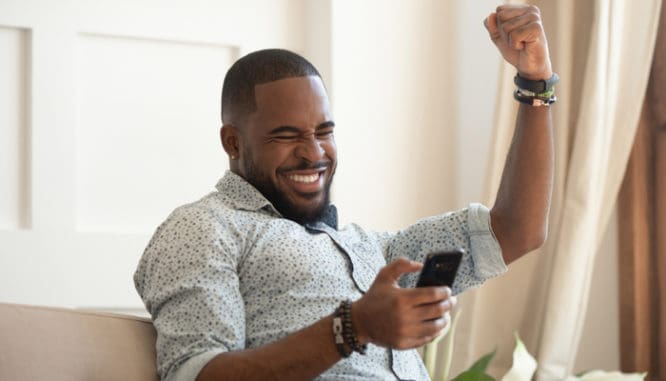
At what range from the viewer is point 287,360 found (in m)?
1.24

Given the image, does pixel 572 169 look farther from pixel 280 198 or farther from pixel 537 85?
pixel 280 198

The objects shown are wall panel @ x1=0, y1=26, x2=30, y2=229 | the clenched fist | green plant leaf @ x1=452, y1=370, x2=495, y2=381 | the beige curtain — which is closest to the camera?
the clenched fist

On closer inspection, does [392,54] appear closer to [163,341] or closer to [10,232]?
[10,232]

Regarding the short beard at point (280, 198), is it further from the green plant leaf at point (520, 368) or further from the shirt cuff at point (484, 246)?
the green plant leaf at point (520, 368)

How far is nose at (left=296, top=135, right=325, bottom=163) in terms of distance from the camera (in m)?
1.52

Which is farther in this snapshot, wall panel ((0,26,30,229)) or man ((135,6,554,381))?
wall panel ((0,26,30,229))

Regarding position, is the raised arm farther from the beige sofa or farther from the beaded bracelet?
the beige sofa

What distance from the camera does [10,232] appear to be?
2.17 meters

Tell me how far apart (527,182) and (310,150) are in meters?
0.33

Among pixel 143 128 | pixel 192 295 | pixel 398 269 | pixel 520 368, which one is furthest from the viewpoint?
pixel 143 128

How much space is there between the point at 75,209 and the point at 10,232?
14cm

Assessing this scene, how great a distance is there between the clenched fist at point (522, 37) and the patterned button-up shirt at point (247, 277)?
0.24m

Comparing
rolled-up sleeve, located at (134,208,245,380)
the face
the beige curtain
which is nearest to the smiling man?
the face

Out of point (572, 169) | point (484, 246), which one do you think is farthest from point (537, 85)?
point (572, 169)
